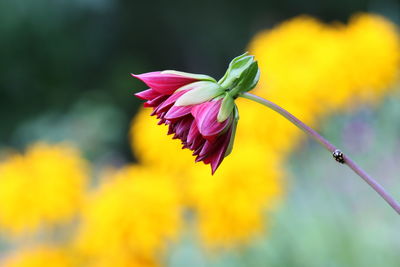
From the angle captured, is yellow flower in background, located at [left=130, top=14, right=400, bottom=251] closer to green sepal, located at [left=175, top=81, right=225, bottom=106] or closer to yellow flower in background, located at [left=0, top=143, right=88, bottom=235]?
yellow flower in background, located at [left=0, top=143, right=88, bottom=235]

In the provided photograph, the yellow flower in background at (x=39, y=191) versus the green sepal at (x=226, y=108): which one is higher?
the yellow flower in background at (x=39, y=191)

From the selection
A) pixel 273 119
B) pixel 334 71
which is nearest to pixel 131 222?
pixel 273 119

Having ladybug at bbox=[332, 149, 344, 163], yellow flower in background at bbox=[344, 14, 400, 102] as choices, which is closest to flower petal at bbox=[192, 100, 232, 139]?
ladybug at bbox=[332, 149, 344, 163]

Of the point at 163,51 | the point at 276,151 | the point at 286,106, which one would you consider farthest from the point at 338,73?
the point at 163,51

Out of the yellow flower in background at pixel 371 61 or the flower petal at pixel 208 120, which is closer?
the flower petal at pixel 208 120

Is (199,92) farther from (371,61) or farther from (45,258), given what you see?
(371,61)

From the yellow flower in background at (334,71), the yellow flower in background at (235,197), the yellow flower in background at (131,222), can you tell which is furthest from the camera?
the yellow flower in background at (334,71)

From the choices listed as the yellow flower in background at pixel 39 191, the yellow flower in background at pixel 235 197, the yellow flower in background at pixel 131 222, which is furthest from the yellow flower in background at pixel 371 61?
the yellow flower in background at pixel 39 191

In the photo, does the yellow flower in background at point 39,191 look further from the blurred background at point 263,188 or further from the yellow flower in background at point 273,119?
the yellow flower in background at point 273,119
